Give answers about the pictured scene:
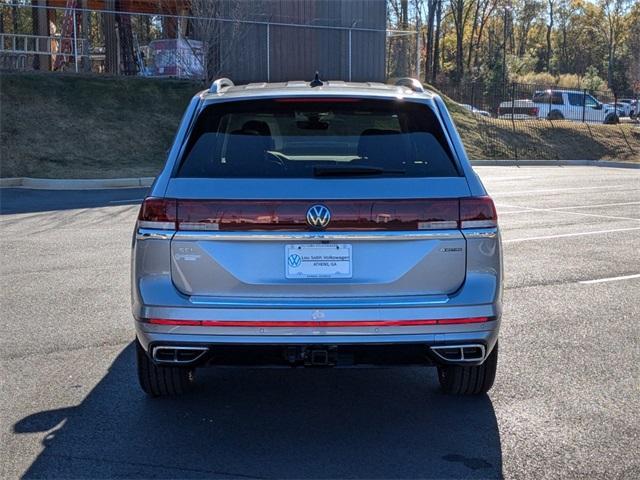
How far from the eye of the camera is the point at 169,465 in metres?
3.92

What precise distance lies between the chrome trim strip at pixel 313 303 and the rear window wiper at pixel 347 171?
2.08 ft

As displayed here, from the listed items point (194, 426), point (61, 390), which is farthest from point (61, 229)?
point (194, 426)

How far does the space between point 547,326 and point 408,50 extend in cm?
2512

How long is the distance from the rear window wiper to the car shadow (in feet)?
4.59

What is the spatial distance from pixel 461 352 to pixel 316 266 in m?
0.87

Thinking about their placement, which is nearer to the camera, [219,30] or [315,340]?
[315,340]

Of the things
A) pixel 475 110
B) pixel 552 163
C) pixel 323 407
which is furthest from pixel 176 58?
pixel 323 407

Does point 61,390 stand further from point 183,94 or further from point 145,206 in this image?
point 183,94

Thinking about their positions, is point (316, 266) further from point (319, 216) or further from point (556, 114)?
point (556, 114)

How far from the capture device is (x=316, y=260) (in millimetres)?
3963

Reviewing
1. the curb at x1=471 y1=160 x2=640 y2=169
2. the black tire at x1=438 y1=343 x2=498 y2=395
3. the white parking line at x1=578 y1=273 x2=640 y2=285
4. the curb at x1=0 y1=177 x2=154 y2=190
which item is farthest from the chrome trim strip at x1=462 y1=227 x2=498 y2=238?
the curb at x1=471 y1=160 x2=640 y2=169

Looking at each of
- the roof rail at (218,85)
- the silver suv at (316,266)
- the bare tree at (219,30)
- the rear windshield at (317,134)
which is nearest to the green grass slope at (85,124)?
the bare tree at (219,30)

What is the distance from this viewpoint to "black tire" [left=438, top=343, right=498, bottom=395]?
4.68 metres

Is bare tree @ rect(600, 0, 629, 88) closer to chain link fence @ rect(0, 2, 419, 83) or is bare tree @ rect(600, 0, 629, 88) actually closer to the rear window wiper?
chain link fence @ rect(0, 2, 419, 83)
